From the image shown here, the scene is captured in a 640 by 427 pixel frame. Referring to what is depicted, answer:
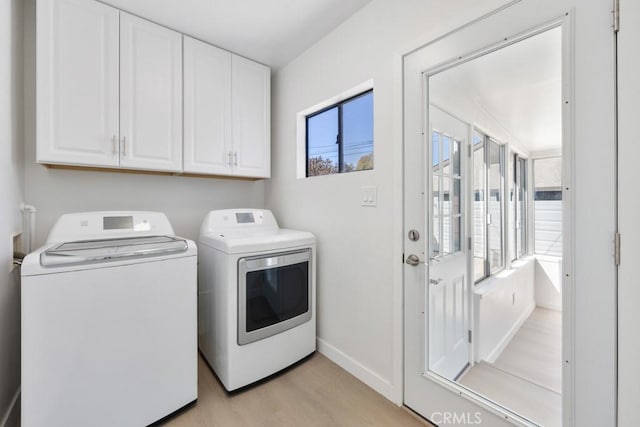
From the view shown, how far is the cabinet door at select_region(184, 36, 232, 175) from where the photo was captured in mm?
2004

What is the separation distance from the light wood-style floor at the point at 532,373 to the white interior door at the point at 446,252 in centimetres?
16

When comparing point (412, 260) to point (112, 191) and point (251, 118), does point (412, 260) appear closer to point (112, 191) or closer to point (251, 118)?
point (251, 118)

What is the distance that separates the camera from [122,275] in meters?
1.32

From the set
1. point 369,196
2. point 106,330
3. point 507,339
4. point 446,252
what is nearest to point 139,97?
point 106,330

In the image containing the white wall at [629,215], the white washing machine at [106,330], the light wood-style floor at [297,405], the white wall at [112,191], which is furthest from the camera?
the white wall at [112,191]

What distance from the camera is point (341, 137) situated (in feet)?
→ 7.25

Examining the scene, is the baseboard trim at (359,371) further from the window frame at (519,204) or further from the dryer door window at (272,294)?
the window frame at (519,204)

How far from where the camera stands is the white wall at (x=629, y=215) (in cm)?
86

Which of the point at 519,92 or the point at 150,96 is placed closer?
the point at 519,92

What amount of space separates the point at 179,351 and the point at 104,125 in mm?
1437

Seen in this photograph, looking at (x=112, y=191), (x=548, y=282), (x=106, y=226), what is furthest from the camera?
(x=112, y=191)

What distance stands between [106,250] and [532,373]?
6.57ft

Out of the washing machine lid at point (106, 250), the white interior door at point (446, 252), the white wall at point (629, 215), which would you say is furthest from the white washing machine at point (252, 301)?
the white wall at point (629, 215)

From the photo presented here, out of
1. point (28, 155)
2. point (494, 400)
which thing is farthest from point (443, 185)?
point (28, 155)
